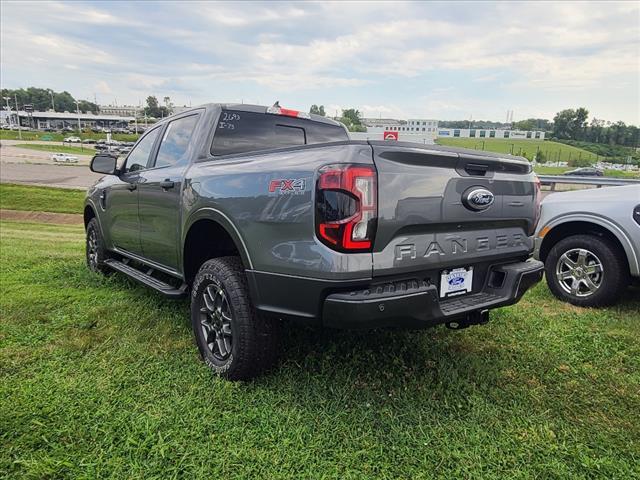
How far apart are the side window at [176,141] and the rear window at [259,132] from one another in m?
0.32

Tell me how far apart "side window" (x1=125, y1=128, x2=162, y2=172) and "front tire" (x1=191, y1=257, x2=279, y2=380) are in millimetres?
1906

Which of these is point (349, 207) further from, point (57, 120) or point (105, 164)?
point (57, 120)

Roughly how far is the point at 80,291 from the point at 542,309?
15.6 ft

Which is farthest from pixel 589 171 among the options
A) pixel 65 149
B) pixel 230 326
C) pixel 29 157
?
pixel 65 149

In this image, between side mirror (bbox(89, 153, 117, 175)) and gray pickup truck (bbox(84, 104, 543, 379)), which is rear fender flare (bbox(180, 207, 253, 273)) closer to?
gray pickup truck (bbox(84, 104, 543, 379))

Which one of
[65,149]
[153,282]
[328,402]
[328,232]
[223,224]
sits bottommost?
[65,149]

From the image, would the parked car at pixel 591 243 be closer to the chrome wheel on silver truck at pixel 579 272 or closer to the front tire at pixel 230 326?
the chrome wheel on silver truck at pixel 579 272

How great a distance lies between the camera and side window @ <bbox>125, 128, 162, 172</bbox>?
4617 millimetres

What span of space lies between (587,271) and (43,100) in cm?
16817

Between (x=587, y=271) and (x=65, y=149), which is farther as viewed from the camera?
(x=65, y=149)

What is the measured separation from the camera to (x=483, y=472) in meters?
2.34

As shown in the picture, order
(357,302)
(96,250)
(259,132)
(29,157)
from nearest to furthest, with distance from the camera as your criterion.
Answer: (357,302) → (259,132) → (96,250) → (29,157)

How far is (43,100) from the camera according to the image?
142 metres

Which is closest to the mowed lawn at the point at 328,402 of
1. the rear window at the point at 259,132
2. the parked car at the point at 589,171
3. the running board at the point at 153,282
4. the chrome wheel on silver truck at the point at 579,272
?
the running board at the point at 153,282
